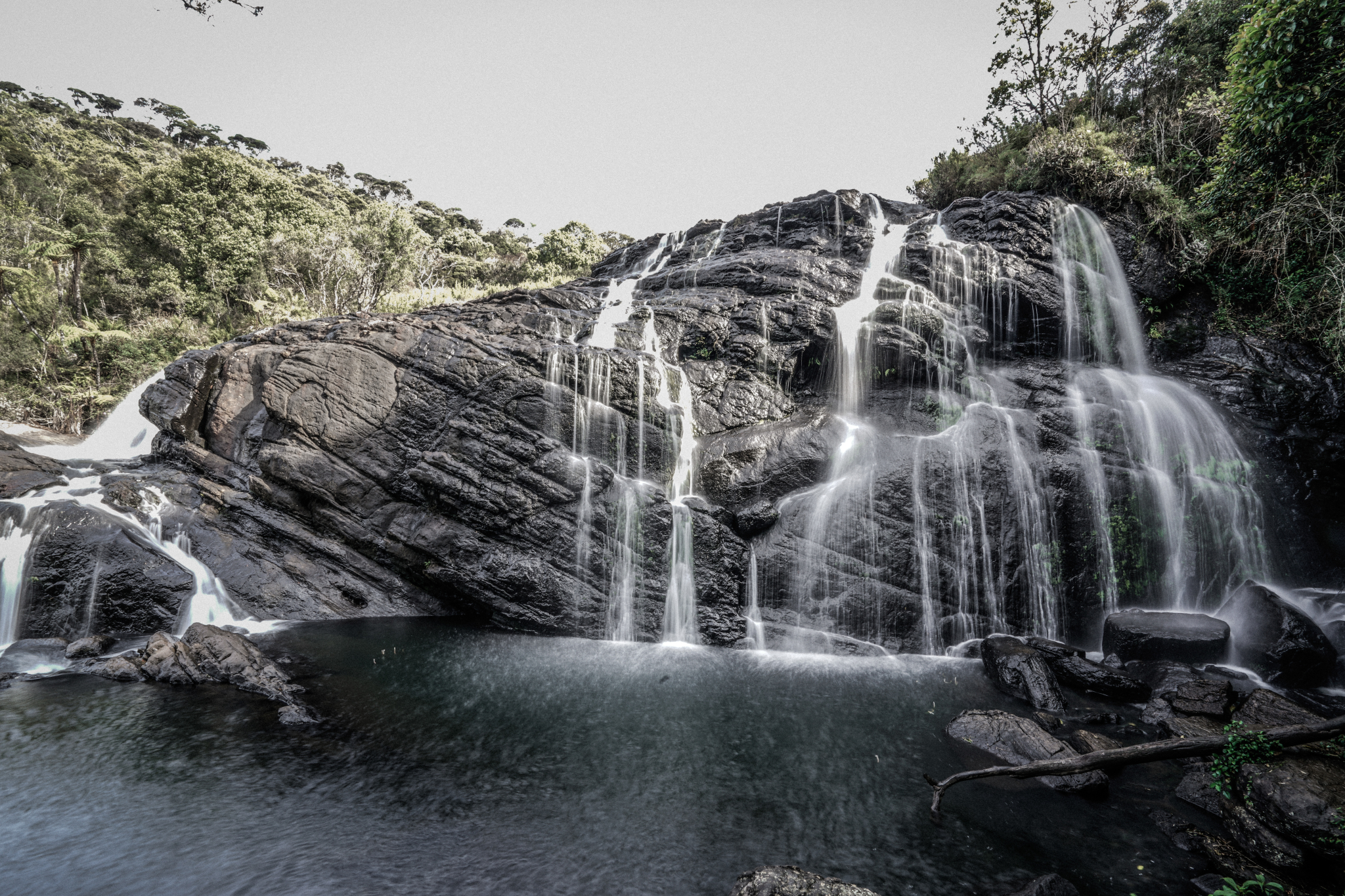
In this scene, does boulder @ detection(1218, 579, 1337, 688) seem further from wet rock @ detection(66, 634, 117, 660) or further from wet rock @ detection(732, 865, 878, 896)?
wet rock @ detection(66, 634, 117, 660)

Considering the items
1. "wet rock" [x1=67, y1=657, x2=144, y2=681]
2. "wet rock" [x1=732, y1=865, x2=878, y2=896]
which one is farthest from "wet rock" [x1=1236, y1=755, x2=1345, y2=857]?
"wet rock" [x1=67, y1=657, x2=144, y2=681]

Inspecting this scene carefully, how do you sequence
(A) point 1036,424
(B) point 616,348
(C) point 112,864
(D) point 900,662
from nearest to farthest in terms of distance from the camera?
(C) point 112,864 → (D) point 900,662 → (A) point 1036,424 → (B) point 616,348

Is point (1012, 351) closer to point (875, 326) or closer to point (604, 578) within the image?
point (875, 326)

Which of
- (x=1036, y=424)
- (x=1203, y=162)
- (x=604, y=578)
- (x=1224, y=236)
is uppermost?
(x=1203, y=162)

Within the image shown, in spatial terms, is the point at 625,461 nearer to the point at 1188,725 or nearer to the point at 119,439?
the point at 1188,725

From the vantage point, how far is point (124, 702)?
25.2 ft

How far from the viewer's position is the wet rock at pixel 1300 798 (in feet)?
15.7

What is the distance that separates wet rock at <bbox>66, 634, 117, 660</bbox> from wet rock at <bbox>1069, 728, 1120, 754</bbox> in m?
15.5

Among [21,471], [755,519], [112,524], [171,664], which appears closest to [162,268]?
[21,471]

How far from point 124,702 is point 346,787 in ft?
15.0

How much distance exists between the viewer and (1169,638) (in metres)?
9.73

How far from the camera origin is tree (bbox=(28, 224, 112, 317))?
2222 cm

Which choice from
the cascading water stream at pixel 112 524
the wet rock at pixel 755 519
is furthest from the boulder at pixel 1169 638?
the cascading water stream at pixel 112 524

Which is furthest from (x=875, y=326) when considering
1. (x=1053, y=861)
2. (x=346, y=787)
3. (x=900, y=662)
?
(x=346, y=787)
